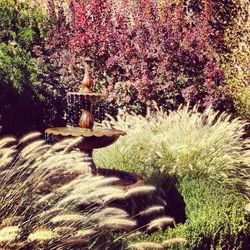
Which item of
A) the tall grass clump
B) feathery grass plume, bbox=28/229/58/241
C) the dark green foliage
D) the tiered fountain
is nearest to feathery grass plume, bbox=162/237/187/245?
feathery grass plume, bbox=28/229/58/241

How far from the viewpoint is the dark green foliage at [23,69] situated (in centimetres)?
1038

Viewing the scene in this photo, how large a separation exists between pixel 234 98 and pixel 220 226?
6234 mm

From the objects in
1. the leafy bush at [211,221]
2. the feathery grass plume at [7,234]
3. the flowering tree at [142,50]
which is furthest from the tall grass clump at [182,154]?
the feathery grass plume at [7,234]

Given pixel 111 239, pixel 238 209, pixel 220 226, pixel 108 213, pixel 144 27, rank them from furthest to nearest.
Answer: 1. pixel 144 27
2. pixel 238 209
3. pixel 220 226
4. pixel 108 213
5. pixel 111 239

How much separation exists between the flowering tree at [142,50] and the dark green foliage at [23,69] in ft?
1.20

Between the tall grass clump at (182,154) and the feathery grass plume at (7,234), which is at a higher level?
the feathery grass plume at (7,234)

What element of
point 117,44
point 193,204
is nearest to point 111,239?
point 193,204

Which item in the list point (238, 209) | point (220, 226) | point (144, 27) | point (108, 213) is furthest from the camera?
point (144, 27)

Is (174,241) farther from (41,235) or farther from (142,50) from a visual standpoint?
(142,50)

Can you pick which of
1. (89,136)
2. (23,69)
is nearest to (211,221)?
(89,136)

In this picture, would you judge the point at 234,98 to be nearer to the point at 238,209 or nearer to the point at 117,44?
the point at 117,44

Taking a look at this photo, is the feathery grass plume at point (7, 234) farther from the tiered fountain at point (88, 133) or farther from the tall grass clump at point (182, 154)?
the tall grass clump at point (182, 154)

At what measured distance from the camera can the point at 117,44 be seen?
11195mm

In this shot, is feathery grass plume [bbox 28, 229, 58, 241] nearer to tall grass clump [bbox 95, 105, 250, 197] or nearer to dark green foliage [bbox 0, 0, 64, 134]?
tall grass clump [bbox 95, 105, 250, 197]
